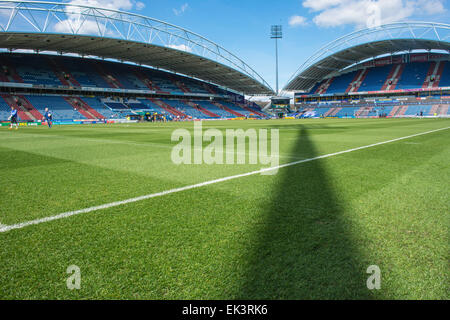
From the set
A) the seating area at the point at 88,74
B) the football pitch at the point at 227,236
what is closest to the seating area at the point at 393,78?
the seating area at the point at 88,74

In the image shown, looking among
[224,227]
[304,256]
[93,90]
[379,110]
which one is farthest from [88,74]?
[379,110]

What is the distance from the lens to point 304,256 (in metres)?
1.84

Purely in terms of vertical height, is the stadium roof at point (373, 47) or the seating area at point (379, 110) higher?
the stadium roof at point (373, 47)

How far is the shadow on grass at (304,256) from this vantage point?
1.50 metres

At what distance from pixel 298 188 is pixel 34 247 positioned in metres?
2.92

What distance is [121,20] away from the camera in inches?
1542

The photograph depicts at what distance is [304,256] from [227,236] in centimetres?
62

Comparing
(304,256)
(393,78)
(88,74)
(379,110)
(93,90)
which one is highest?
(393,78)

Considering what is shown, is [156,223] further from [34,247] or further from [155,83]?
[155,83]

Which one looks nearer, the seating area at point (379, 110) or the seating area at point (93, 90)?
the seating area at point (93, 90)

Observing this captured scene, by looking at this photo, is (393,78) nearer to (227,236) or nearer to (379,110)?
(379,110)

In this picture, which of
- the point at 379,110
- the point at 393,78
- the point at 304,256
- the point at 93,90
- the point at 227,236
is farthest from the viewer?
the point at 393,78

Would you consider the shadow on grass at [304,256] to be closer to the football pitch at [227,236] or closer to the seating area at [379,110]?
the football pitch at [227,236]
